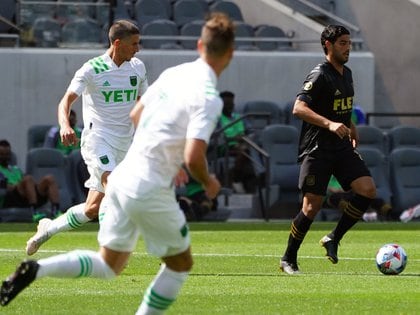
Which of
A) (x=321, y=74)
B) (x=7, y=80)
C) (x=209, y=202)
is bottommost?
(x=209, y=202)

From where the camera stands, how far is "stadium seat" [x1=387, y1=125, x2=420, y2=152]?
26328mm

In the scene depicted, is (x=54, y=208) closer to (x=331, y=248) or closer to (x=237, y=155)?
(x=237, y=155)

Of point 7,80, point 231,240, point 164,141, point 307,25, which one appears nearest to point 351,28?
point 307,25

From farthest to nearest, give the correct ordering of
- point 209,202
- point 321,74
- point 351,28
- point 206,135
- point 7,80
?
point 351,28
point 7,80
point 209,202
point 321,74
point 206,135

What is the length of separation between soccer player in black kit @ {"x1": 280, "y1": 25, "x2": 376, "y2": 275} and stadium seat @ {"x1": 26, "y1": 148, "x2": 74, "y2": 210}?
1092cm

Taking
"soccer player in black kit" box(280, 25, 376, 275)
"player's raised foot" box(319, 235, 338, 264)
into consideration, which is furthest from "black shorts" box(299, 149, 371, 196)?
"player's raised foot" box(319, 235, 338, 264)

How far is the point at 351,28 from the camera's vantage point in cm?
2895

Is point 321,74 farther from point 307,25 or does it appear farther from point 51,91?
point 307,25

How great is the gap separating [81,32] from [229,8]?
3.92m

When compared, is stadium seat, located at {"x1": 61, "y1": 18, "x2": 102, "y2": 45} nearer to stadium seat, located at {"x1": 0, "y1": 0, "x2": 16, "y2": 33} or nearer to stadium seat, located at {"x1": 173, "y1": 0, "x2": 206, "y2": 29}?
stadium seat, located at {"x1": 0, "y1": 0, "x2": 16, "y2": 33}

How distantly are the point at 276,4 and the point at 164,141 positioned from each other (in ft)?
71.5

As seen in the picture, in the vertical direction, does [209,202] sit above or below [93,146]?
below

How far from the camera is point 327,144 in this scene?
13.3 meters

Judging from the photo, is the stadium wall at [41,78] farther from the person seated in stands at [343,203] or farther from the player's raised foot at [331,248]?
the player's raised foot at [331,248]
